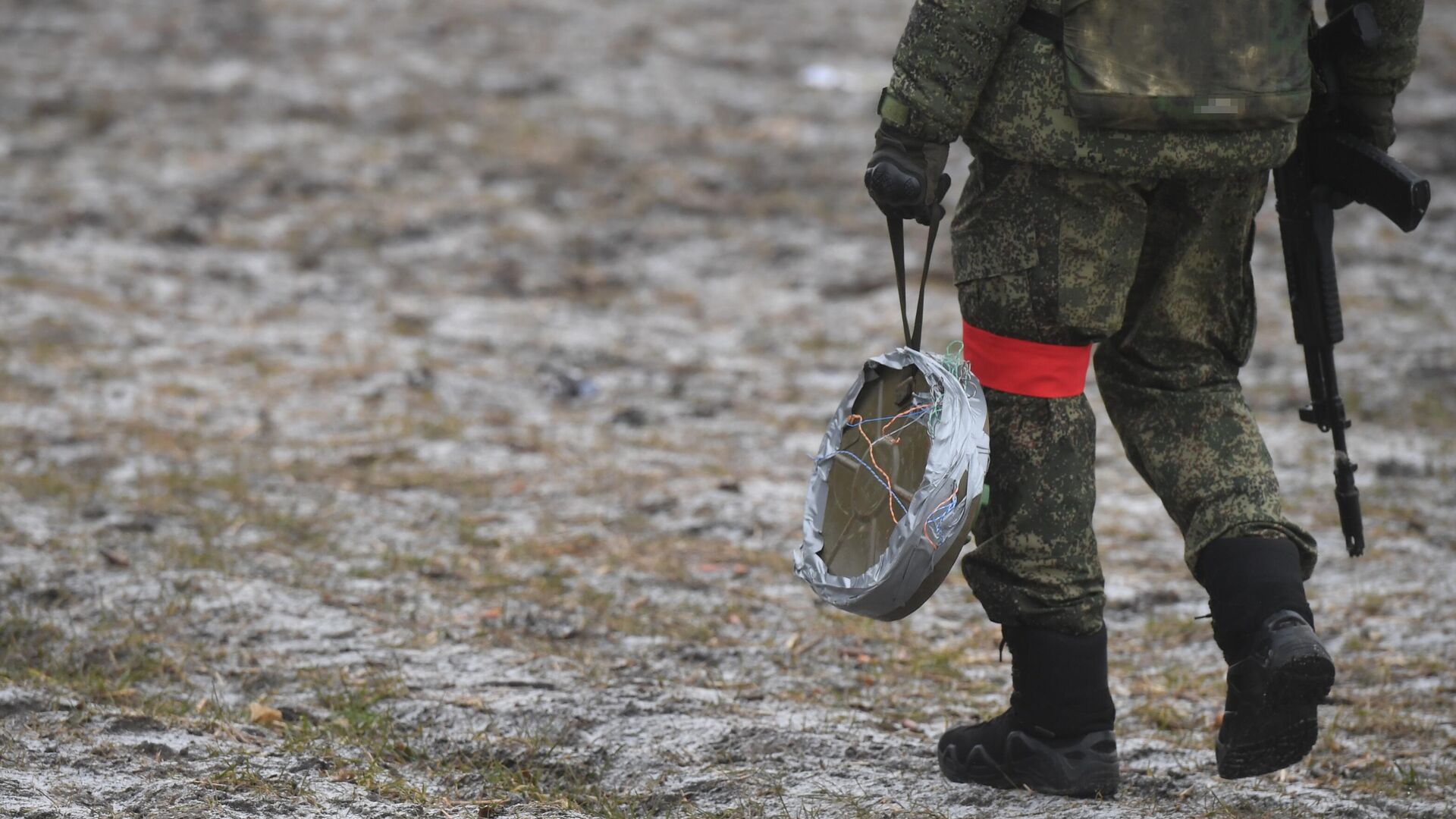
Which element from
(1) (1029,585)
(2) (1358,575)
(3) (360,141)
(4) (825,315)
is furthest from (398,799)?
(3) (360,141)

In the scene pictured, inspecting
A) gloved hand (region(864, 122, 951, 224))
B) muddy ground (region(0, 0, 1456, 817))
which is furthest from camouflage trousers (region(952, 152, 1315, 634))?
muddy ground (region(0, 0, 1456, 817))

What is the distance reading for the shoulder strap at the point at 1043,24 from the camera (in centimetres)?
240

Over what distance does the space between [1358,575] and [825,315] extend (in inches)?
127

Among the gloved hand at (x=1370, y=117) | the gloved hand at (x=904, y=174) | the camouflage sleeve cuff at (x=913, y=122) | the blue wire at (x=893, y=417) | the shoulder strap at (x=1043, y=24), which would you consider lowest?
the blue wire at (x=893, y=417)

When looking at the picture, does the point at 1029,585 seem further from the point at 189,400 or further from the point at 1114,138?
the point at 189,400

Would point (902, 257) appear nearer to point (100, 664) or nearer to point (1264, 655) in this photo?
point (1264, 655)

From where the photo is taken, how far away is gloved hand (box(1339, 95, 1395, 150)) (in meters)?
2.70

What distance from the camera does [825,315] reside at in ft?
22.4

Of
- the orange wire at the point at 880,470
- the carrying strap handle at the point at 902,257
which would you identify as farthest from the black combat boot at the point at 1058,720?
the carrying strap handle at the point at 902,257

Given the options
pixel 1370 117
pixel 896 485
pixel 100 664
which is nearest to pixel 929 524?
pixel 896 485

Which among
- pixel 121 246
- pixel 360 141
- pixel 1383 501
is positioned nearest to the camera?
pixel 1383 501

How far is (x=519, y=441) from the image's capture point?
5293mm

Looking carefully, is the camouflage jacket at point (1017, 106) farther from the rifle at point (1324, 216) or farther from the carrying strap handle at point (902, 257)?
the rifle at point (1324, 216)

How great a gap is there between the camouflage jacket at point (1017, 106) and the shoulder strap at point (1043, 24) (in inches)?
0.5
